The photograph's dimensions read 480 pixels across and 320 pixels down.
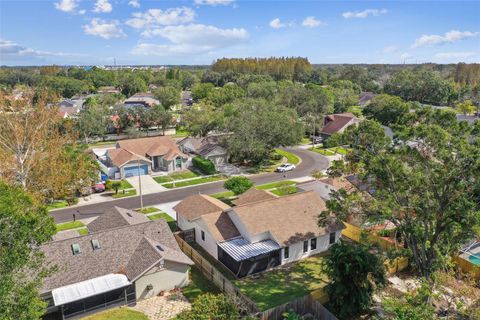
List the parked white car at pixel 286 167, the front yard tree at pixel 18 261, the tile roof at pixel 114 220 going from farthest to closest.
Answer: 1. the parked white car at pixel 286 167
2. the tile roof at pixel 114 220
3. the front yard tree at pixel 18 261

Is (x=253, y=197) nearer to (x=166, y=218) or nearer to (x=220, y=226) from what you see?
(x=220, y=226)

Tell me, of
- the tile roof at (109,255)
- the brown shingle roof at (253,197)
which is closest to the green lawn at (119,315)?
the tile roof at (109,255)

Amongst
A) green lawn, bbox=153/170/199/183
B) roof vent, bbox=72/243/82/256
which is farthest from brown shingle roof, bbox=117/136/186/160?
roof vent, bbox=72/243/82/256

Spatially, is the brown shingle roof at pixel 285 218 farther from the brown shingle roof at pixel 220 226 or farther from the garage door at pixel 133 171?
the garage door at pixel 133 171

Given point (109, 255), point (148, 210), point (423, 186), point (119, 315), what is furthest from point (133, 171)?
point (423, 186)

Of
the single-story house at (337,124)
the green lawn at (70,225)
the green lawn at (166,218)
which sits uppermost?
the single-story house at (337,124)

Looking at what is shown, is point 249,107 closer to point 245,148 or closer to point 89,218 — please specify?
point 245,148

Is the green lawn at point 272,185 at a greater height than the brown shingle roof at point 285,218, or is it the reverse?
the brown shingle roof at point 285,218
